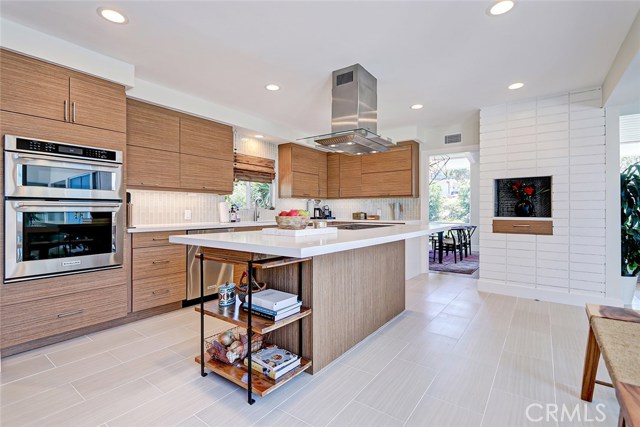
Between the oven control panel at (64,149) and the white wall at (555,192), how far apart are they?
449 centimetres

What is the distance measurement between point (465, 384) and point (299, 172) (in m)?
4.12

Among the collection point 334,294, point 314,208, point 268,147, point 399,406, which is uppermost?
point 268,147

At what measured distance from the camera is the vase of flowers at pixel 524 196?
382 centimetres

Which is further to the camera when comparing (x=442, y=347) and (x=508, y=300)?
(x=508, y=300)

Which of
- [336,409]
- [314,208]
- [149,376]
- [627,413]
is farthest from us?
[314,208]

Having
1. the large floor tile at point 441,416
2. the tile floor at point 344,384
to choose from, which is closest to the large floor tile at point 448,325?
the tile floor at point 344,384

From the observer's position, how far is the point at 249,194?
4809 millimetres

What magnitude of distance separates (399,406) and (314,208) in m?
4.61

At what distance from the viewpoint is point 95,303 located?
2.54 meters

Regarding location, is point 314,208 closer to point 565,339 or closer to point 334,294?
point 334,294

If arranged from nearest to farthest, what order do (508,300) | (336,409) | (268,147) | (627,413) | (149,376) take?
1. (627,413)
2. (336,409)
3. (149,376)
4. (508,300)
5. (268,147)

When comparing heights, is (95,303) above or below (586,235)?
below

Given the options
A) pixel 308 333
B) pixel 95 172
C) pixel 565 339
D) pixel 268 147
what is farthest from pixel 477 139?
pixel 95 172

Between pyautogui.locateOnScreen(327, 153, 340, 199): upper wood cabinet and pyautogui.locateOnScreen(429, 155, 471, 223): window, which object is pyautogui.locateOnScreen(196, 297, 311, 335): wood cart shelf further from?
pyautogui.locateOnScreen(429, 155, 471, 223): window
